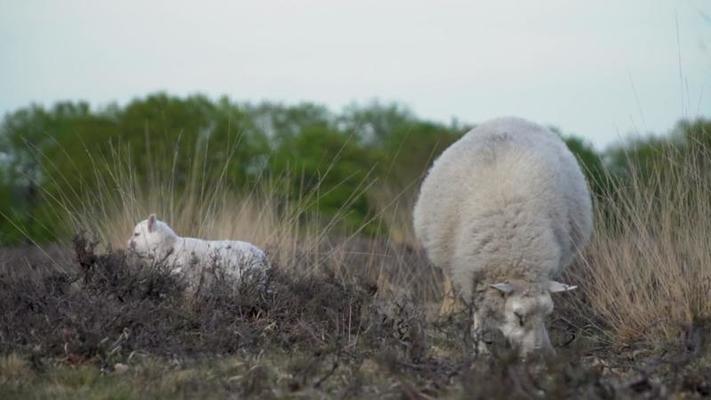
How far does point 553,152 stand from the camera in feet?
24.7

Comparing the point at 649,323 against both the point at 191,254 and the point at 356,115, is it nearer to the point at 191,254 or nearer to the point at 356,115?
the point at 191,254

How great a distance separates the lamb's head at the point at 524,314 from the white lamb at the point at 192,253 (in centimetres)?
196

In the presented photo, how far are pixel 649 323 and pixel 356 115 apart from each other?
168 feet

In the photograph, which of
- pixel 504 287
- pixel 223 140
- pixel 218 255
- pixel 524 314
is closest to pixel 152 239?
pixel 218 255

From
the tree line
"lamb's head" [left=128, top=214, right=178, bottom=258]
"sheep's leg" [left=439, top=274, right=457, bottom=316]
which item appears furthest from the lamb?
the tree line

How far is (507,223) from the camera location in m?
6.49

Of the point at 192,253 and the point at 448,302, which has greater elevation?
the point at 192,253

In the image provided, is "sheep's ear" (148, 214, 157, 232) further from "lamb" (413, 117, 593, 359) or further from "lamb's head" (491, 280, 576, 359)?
"lamb's head" (491, 280, 576, 359)

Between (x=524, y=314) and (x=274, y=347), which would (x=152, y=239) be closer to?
(x=274, y=347)

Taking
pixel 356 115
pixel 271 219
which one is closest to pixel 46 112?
pixel 356 115

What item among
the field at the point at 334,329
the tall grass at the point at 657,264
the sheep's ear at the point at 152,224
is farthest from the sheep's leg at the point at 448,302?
the sheep's ear at the point at 152,224

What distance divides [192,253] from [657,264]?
126 inches

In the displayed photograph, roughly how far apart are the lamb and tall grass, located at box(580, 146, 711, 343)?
0.33 meters

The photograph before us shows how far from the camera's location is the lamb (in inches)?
240
